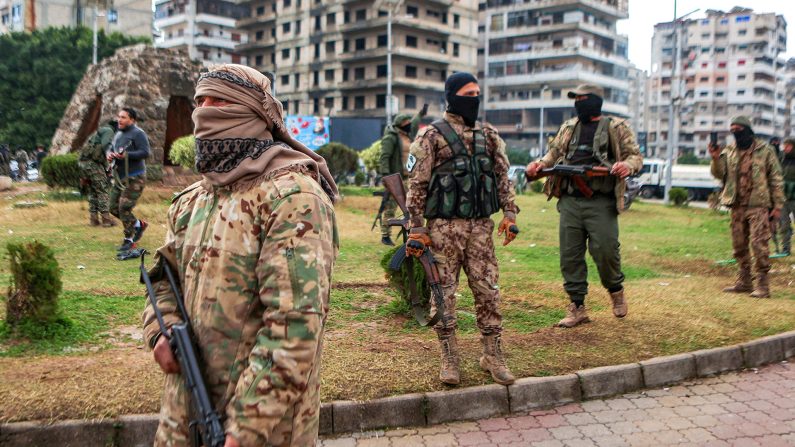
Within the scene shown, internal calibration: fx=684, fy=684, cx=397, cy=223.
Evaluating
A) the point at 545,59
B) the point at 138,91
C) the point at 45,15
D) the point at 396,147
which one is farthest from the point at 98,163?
the point at 545,59

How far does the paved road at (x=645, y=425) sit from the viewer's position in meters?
4.09

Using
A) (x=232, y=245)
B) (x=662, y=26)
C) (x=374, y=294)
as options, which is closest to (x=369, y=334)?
(x=374, y=294)

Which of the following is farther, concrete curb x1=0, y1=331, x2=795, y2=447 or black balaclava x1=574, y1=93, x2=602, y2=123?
black balaclava x1=574, y1=93, x2=602, y2=123

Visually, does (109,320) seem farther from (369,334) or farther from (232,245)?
(232,245)

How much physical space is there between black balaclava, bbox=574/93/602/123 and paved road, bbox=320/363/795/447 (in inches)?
94.0

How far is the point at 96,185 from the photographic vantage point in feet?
36.1

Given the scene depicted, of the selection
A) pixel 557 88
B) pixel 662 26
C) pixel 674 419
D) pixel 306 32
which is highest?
pixel 662 26

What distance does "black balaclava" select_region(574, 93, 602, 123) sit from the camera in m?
5.98

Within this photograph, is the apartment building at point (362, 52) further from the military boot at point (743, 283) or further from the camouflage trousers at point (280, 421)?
the camouflage trousers at point (280, 421)

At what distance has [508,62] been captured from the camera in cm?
6988

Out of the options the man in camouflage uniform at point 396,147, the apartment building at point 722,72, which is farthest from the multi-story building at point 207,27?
the man in camouflage uniform at point 396,147

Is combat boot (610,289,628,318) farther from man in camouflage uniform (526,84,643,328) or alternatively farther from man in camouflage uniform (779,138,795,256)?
man in camouflage uniform (779,138,795,256)

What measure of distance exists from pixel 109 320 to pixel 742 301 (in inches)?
247

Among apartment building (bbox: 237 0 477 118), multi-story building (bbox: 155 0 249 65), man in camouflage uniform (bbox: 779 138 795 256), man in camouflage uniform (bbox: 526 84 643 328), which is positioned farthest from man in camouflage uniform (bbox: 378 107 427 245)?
multi-story building (bbox: 155 0 249 65)
